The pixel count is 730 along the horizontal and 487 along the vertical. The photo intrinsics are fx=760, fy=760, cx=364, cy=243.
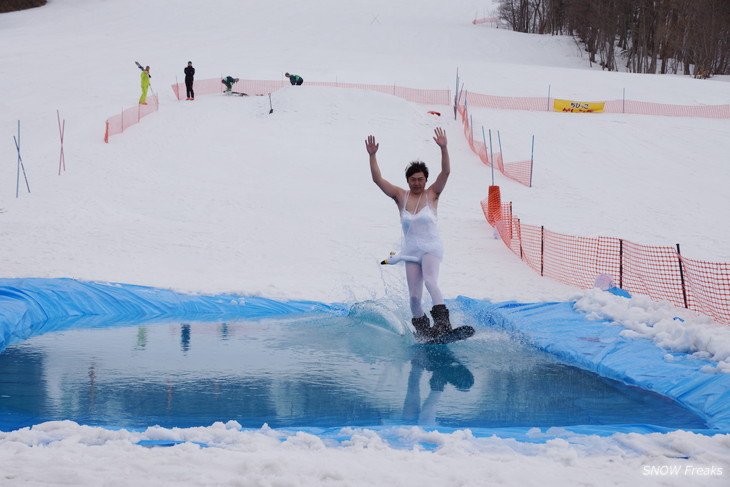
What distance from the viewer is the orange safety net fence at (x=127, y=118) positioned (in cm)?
2738

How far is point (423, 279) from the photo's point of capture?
809 cm

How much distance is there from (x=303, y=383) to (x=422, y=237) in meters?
2.27

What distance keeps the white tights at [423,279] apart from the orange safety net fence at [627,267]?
3241mm

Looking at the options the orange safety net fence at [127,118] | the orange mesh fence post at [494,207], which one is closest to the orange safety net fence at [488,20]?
the orange safety net fence at [127,118]

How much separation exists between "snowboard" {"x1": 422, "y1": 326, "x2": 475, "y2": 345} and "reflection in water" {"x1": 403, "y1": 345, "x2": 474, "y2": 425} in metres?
0.09

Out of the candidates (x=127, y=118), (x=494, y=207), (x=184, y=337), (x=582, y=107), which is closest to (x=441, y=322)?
(x=184, y=337)

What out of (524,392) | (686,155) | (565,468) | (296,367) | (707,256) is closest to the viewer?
(565,468)

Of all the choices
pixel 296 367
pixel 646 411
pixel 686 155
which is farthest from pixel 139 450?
pixel 686 155

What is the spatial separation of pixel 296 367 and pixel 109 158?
18537mm

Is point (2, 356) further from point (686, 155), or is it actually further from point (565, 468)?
point (686, 155)

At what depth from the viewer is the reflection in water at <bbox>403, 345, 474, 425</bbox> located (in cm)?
566

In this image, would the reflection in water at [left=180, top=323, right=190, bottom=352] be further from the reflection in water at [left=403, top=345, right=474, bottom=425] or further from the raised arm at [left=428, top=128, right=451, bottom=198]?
the raised arm at [left=428, top=128, right=451, bottom=198]

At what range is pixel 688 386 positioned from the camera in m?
6.20

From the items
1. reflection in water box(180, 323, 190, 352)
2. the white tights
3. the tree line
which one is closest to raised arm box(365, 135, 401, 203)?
the white tights
